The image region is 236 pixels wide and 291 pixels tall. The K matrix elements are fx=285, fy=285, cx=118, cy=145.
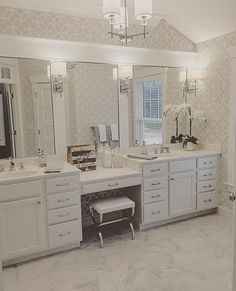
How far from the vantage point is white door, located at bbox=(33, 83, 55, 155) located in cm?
321

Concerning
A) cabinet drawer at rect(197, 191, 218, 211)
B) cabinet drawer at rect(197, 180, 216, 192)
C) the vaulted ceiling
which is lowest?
cabinet drawer at rect(197, 191, 218, 211)

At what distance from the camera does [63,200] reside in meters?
2.84

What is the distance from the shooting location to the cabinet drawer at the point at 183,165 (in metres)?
3.49

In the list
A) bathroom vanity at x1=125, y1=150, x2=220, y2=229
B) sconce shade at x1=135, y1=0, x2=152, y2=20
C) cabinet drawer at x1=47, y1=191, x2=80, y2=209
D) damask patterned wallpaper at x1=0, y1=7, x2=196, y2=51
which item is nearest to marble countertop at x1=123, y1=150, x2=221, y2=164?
bathroom vanity at x1=125, y1=150, x2=220, y2=229

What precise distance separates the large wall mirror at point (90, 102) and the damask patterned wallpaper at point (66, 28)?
323 mm

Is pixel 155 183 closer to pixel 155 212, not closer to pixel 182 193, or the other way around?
pixel 155 212

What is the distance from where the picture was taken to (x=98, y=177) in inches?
120

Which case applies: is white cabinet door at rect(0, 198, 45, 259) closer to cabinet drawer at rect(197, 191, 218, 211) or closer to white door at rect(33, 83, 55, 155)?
white door at rect(33, 83, 55, 155)

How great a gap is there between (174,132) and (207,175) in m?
0.78

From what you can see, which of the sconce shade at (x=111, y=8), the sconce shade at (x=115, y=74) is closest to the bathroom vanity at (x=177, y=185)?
the sconce shade at (x=115, y=74)

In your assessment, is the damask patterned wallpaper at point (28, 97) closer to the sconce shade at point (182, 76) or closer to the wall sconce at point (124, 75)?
the wall sconce at point (124, 75)

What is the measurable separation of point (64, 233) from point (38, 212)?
36 centimetres

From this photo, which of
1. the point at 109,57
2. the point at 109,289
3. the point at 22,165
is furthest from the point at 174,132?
the point at 109,289

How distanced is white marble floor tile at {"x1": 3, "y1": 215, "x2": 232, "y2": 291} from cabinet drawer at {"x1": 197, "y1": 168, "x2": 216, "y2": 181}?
2.30ft
